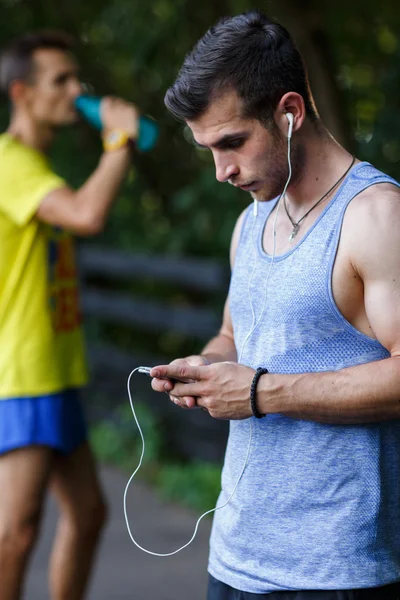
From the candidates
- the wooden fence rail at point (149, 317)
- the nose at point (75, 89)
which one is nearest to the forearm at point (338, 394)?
the nose at point (75, 89)

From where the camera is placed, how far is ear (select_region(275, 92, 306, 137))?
2.21m

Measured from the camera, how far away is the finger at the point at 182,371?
2.22 metres

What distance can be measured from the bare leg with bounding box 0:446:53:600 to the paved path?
1350mm

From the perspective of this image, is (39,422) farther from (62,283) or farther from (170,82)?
(170,82)

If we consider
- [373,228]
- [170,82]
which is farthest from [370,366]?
[170,82]

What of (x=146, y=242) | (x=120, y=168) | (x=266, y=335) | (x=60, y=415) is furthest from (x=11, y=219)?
(x=146, y=242)

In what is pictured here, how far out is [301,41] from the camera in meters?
6.09

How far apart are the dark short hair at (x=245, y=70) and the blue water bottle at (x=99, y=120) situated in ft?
5.48

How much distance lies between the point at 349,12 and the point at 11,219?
4321 mm

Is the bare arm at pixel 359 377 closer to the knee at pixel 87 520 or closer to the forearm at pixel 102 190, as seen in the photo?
the forearm at pixel 102 190

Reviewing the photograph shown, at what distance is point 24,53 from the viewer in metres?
4.09

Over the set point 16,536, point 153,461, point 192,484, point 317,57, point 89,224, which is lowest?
point 153,461

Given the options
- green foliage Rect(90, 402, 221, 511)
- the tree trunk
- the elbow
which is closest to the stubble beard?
the elbow

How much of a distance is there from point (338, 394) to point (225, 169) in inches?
22.8
